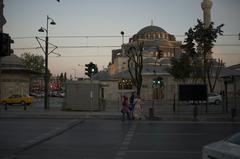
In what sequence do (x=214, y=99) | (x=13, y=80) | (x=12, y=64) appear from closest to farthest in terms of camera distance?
(x=214, y=99) < (x=13, y=80) < (x=12, y=64)

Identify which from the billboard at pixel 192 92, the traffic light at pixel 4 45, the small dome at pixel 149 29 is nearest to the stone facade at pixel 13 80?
the billboard at pixel 192 92

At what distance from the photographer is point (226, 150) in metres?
8.20

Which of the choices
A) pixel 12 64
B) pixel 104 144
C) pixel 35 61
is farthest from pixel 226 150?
pixel 35 61

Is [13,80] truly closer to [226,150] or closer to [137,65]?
[137,65]

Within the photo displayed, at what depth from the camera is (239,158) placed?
7777 millimetres

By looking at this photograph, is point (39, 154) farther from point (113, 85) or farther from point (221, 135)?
point (113, 85)

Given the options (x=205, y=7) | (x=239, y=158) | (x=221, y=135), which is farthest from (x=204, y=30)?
(x=205, y=7)

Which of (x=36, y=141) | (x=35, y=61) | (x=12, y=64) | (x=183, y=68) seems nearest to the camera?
(x=36, y=141)

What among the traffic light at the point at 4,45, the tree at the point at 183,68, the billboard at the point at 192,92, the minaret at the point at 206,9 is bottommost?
the billboard at the point at 192,92

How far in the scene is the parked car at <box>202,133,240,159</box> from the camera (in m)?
7.97

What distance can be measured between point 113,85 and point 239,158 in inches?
3488

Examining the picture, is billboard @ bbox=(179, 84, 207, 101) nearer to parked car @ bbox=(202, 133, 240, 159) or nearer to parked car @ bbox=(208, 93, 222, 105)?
parked car @ bbox=(208, 93, 222, 105)

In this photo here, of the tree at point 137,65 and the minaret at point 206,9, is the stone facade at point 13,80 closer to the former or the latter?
the tree at point 137,65

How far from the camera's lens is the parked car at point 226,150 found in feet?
26.2
